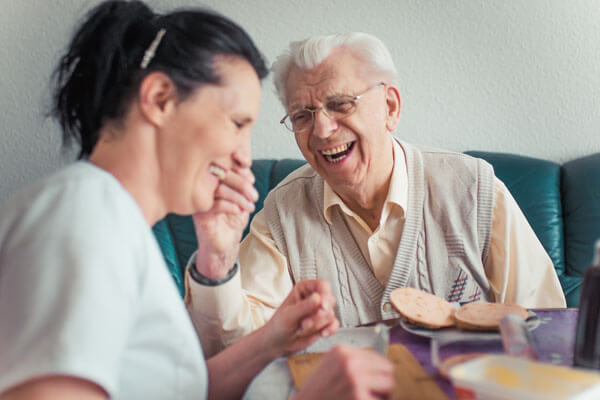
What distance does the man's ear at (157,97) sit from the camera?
0.94 m

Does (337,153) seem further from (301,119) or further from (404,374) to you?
(404,374)

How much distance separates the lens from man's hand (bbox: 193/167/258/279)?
1323 mm

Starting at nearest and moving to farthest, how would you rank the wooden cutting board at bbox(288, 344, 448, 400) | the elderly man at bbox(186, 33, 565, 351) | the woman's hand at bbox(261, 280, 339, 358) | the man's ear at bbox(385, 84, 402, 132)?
the wooden cutting board at bbox(288, 344, 448, 400) → the woman's hand at bbox(261, 280, 339, 358) → the elderly man at bbox(186, 33, 565, 351) → the man's ear at bbox(385, 84, 402, 132)

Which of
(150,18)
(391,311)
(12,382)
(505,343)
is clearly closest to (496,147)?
(391,311)

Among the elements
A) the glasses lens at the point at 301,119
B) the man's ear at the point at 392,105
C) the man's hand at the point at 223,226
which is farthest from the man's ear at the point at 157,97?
the man's ear at the point at 392,105

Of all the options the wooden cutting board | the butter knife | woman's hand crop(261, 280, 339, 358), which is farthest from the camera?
woman's hand crop(261, 280, 339, 358)

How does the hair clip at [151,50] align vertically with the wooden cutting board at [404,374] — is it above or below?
above

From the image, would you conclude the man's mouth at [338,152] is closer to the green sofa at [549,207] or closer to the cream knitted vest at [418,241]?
the cream knitted vest at [418,241]

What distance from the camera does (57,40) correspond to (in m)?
2.32

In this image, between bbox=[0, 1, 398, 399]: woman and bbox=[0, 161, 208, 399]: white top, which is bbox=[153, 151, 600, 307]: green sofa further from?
bbox=[0, 161, 208, 399]: white top

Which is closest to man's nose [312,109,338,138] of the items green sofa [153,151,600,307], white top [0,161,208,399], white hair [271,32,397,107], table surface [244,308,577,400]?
white hair [271,32,397,107]

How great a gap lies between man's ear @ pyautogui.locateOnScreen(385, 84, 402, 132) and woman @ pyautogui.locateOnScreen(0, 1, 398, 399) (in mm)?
707

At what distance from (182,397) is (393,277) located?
0.82m

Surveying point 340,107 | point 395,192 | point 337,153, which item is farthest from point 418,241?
point 340,107
